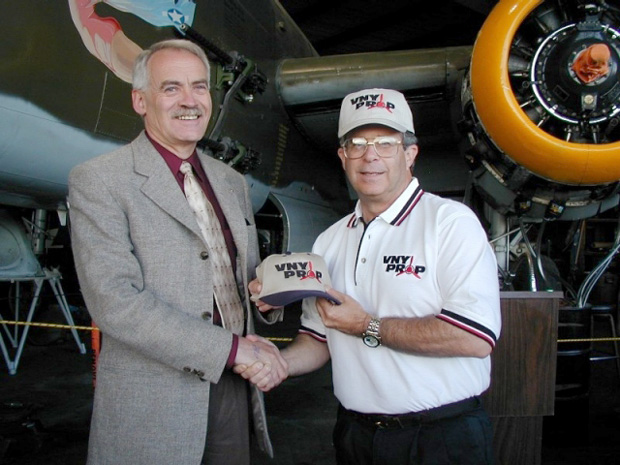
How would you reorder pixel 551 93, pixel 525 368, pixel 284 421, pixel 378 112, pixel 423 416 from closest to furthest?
pixel 423 416
pixel 378 112
pixel 525 368
pixel 551 93
pixel 284 421

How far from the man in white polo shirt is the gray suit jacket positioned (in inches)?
9.5

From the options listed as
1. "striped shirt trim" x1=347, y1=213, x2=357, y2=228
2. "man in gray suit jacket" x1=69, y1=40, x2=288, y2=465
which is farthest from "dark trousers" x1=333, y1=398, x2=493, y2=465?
"striped shirt trim" x1=347, y1=213, x2=357, y2=228

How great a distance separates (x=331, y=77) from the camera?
4.15 meters

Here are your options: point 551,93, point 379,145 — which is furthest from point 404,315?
point 551,93

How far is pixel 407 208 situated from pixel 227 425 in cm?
81

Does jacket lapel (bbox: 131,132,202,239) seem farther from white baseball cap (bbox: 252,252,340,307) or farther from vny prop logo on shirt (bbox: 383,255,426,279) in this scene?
vny prop logo on shirt (bbox: 383,255,426,279)

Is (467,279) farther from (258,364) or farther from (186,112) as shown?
(186,112)

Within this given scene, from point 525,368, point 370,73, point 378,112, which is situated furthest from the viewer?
point 370,73

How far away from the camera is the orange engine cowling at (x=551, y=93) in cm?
278

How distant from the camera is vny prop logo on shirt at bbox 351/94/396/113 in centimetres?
146

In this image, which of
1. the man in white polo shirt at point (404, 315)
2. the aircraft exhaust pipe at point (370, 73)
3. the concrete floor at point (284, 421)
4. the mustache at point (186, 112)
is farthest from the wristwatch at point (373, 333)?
the aircraft exhaust pipe at point (370, 73)

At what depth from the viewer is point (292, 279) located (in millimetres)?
1383

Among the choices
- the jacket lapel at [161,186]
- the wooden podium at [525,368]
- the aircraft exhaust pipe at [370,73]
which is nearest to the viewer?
the jacket lapel at [161,186]

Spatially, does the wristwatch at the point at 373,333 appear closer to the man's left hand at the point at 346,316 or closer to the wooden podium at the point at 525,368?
the man's left hand at the point at 346,316
